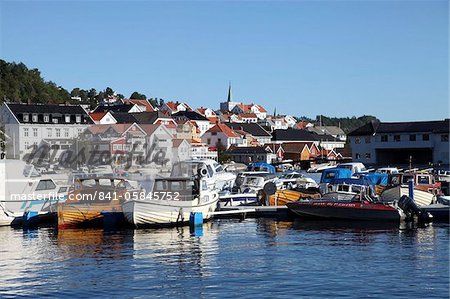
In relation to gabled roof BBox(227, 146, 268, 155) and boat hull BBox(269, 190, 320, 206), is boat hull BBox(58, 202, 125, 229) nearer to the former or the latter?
boat hull BBox(269, 190, 320, 206)

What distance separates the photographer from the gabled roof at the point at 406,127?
79750mm

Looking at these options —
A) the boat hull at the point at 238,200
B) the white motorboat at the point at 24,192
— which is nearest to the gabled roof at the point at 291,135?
the boat hull at the point at 238,200

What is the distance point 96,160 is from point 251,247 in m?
51.8

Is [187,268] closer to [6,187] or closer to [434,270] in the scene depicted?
[434,270]

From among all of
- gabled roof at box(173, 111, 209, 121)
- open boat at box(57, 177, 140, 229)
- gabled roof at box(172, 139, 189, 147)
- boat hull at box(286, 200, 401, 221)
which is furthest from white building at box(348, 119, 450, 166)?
gabled roof at box(173, 111, 209, 121)

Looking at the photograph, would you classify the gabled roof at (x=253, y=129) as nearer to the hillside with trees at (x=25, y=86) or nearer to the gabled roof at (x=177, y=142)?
the hillside with trees at (x=25, y=86)

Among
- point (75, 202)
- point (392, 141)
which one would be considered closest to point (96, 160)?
point (392, 141)

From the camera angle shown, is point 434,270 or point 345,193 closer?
point 434,270

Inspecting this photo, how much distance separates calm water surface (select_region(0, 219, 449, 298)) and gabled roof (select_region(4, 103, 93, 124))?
54297mm

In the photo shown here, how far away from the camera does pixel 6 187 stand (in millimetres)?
32438

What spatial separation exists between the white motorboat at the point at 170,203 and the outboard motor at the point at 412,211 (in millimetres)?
8975

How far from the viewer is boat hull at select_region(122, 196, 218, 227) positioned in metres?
28.0

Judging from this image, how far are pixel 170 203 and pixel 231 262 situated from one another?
8668mm

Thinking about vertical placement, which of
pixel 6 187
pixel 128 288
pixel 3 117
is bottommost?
pixel 128 288
